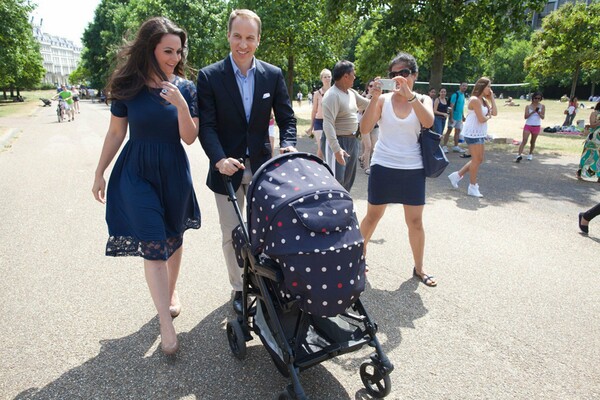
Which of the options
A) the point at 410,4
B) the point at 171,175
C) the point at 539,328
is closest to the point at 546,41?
the point at 410,4

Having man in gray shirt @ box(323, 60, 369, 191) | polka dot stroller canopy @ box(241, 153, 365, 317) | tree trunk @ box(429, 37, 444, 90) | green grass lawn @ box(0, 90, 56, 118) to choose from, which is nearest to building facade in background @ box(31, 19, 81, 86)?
green grass lawn @ box(0, 90, 56, 118)

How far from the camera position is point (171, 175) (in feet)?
9.52

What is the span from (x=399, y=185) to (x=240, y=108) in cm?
165

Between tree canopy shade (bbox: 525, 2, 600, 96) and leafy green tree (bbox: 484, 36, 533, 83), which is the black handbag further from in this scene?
leafy green tree (bbox: 484, 36, 533, 83)

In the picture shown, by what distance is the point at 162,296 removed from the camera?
2.86 m

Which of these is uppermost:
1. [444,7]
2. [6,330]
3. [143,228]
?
[444,7]

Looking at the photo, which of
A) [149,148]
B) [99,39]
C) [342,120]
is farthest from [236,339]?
[99,39]

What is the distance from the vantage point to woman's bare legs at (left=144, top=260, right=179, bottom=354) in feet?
9.30

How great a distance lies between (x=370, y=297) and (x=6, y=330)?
2.89 metres

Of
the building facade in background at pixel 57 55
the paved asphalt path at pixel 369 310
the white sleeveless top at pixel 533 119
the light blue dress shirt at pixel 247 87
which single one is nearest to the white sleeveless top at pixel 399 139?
the paved asphalt path at pixel 369 310

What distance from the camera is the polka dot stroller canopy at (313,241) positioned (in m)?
2.14

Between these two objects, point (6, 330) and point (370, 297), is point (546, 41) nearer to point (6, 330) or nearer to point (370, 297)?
point (370, 297)

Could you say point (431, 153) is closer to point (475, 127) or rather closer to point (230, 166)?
point (230, 166)

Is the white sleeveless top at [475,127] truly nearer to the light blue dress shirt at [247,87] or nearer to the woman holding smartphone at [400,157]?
the woman holding smartphone at [400,157]
